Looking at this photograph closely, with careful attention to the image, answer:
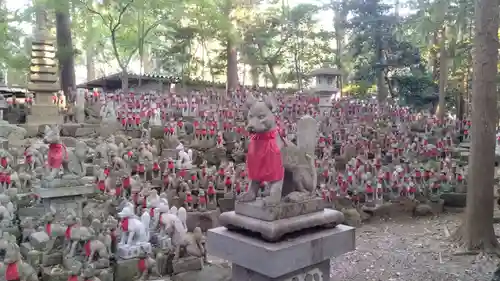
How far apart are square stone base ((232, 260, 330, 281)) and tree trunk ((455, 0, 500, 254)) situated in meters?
4.82

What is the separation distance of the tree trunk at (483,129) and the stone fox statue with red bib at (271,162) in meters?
4.90

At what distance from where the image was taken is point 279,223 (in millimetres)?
3393

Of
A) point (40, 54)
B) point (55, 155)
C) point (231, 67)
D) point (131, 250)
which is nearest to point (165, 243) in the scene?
point (131, 250)

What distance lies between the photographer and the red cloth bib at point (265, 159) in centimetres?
362

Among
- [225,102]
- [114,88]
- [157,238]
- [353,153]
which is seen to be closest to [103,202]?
[157,238]

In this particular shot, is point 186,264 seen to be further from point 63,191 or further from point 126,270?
point 63,191

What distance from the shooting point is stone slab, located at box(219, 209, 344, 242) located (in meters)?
3.33

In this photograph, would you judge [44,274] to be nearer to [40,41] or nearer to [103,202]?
[103,202]

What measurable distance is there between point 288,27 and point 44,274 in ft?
71.1

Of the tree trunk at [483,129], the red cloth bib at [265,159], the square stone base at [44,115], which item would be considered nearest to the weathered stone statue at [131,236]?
the red cloth bib at [265,159]

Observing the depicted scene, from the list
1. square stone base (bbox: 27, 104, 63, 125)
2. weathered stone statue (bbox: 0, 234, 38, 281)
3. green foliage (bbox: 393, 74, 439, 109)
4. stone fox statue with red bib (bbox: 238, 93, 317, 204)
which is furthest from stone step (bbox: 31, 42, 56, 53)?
stone fox statue with red bib (bbox: 238, 93, 317, 204)

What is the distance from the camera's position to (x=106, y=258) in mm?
5992

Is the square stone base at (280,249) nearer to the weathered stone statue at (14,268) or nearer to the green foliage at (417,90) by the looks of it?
the weathered stone statue at (14,268)

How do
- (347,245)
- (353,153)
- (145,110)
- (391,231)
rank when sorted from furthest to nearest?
(145,110) → (353,153) → (391,231) → (347,245)
